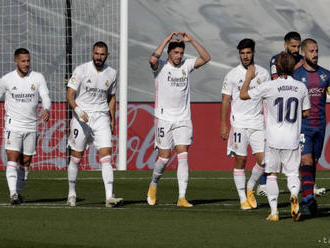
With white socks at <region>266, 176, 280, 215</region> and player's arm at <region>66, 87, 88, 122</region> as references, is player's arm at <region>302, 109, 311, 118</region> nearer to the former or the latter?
white socks at <region>266, 176, 280, 215</region>

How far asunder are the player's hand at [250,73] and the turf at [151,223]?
1634mm

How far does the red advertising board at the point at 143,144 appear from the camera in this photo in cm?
2464

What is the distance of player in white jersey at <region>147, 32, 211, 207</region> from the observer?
48.6 feet

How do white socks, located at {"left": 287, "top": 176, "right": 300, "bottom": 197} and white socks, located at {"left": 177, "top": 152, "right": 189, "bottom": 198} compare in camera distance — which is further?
white socks, located at {"left": 177, "top": 152, "right": 189, "bottom": 198}

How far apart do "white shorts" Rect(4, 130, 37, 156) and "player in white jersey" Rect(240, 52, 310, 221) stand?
3.81m

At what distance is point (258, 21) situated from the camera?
135ft

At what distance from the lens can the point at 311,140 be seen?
550 inches

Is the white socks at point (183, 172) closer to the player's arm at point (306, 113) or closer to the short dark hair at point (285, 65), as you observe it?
the player's arm at point (306, 113)

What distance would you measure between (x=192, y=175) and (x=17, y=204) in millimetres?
7039

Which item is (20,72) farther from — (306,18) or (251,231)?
(306,18)

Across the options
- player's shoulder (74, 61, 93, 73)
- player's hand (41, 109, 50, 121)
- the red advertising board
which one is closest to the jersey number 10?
player's shoulder (74, 61, 93, 73)

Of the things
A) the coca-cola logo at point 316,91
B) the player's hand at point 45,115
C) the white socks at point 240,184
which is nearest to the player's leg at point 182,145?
A: the white socks at point 240,184

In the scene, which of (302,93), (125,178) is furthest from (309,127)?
(125,178)

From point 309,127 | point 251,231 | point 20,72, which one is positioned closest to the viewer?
point 251,231
